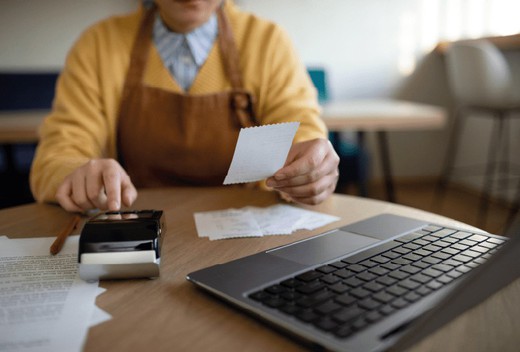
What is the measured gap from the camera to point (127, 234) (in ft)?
1.62

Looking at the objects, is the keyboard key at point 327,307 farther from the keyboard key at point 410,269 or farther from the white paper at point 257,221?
the white paper at point 257,221

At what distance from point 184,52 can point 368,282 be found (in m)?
0.86

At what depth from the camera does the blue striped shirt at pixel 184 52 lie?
112cm

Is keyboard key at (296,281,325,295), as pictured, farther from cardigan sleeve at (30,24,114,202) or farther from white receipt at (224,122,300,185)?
cardigan sleeve at (30,24,114,202)

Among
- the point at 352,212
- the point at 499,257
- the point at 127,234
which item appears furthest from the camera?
the point at 352,212

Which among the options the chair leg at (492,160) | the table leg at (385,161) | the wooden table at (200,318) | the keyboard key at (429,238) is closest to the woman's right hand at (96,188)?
the wooden table at (200,318)

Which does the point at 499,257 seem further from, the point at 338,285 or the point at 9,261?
the point at 9,261

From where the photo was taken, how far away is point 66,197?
749 millimetres

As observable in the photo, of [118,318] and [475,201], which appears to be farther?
[475,201]

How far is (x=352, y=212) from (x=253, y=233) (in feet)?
0.69

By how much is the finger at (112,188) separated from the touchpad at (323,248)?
0.84ft

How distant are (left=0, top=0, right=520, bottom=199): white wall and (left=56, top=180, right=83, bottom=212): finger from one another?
2.92 m

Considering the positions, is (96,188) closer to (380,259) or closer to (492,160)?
(380,259)

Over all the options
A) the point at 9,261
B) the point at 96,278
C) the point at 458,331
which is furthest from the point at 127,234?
the point at 458,331
